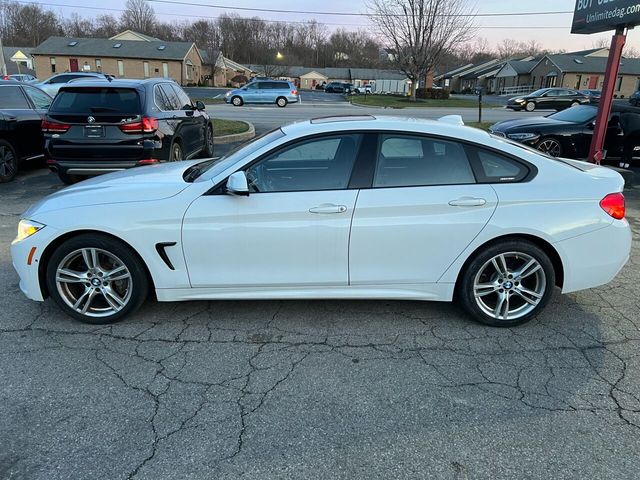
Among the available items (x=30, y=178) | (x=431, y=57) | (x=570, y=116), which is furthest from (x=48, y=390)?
(x=431, y=57)

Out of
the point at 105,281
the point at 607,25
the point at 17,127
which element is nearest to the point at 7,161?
the point at 17,127

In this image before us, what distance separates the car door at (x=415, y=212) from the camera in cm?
334

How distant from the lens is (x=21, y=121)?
27.0 ft

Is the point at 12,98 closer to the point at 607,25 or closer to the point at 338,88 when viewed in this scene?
the point at 607,25

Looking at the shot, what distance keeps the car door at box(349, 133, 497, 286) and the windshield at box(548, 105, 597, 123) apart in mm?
8528

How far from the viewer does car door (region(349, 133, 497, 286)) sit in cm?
334

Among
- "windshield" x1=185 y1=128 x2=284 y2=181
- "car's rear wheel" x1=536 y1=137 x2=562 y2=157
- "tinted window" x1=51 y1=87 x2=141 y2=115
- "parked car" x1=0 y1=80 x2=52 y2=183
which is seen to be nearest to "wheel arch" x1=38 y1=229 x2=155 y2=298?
"windshield" x1=185 y1=128 x2=284 y2=181

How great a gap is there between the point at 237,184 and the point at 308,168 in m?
0.63

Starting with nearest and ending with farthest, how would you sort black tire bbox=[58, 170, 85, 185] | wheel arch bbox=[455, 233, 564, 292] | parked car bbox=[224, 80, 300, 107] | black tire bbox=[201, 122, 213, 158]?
wheel arch bbox=[455, 233, 564, 292] < black tire bbox=[58, 170, 85, 185] < black tire bbox=[201, 122, 213, 158] < parked car bbox=[224, 80, 300, 107]

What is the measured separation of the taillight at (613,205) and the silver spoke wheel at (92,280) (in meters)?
3.62

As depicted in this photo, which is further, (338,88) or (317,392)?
(338,88)

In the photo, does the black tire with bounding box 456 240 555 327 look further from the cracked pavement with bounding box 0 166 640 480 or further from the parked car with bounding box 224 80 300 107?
the parked car with bounding box 224 80 300 107

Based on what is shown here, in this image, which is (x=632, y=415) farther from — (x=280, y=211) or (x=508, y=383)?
(x=280, y=211)

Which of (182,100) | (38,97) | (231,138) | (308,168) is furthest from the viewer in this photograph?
(231,138)
